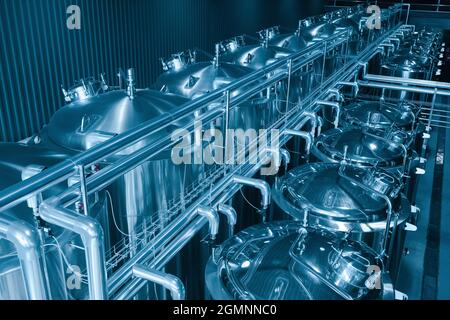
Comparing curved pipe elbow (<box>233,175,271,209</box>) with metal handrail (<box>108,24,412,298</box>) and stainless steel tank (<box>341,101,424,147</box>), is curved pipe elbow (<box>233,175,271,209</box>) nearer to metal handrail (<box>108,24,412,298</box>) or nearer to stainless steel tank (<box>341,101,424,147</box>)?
metal handrail (<box>108,24,412,298</box>)

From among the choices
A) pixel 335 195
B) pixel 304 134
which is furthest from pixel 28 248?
pixel 304 134

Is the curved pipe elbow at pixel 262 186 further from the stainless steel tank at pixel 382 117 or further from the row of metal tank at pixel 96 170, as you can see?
the stainless steel tank at pixel 382 117

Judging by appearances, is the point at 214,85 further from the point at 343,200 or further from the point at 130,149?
the point at 343,200

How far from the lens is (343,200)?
220 centimetres

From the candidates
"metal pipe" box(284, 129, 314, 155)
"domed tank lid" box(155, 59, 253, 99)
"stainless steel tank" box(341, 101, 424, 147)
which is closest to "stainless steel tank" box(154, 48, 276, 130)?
"domed tank lid" box(155, 59, 253, 99)

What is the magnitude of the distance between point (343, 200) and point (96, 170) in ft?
4.21

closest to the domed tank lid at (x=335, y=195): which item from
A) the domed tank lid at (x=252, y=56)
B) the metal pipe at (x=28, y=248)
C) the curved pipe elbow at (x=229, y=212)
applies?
the curved pipe elbow at (x=229, y=212)

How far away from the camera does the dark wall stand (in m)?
4.46

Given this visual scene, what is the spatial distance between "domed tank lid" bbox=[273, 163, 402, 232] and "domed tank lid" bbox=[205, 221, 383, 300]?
0.21 m

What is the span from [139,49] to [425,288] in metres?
5.02

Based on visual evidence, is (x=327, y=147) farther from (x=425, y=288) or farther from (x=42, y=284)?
(x=42, y=284)

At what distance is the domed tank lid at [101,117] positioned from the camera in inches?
89.1

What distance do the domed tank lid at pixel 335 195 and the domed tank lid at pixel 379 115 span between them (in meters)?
1.18

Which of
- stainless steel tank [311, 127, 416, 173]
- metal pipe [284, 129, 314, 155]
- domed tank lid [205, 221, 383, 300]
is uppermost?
metal pipe [284, 129, 314, 155]
